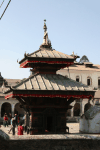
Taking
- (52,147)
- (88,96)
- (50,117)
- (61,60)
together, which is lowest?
(52,147)

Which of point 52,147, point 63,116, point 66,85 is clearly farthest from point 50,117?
point 52,147

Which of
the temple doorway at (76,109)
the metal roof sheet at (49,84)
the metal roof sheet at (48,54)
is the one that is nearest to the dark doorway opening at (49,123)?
the metal roof sheet at (49,84)

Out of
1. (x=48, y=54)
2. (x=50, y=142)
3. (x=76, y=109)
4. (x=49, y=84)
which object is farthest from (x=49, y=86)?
(x=76, y=109)

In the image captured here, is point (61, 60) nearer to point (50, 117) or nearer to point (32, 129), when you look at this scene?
point (50, 117)

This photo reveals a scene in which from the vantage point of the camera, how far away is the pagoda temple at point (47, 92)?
11.9 metres

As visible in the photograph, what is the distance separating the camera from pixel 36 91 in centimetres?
1175

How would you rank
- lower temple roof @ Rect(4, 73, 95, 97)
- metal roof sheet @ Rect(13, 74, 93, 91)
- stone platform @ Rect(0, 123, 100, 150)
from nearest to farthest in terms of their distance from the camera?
stone platform @ Rect(0, 123, 100, 150) → lower temple roof @ Rect(4, 73, 95, 97) → metal roof sheet @ Rect(13, 74, 93, 91)

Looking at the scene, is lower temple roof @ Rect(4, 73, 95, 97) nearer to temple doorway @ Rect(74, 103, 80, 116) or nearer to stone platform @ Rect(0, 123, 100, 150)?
stone platform @ Rect(0, 123, 100, 150)

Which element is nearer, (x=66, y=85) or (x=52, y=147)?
(x=52, y=147)

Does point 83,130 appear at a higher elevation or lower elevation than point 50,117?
lower

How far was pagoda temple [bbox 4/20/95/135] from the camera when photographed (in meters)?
11.9

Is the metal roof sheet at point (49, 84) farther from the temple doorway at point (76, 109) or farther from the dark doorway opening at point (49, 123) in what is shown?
the temple doorway at point (76, 109)

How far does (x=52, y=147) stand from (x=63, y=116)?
3176 mm

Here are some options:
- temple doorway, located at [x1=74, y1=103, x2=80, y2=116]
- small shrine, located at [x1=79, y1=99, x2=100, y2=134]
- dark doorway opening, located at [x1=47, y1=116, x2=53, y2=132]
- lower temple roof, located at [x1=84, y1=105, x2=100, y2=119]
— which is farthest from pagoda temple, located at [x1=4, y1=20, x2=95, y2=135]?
temple doorway, located at [x1=74, y1=103, x2=80, y2=116]
